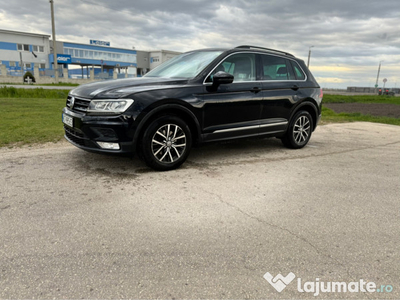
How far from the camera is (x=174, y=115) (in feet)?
14.8

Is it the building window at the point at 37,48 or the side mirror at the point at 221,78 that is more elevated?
the building window at the point at 37,48

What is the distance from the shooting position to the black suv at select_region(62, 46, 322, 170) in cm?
416

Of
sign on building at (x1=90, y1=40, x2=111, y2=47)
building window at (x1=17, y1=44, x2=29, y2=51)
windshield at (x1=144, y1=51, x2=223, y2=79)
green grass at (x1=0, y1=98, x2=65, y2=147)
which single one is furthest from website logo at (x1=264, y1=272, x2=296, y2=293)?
sign on building at (x1=90, y1=40, x2=111, y2=47)

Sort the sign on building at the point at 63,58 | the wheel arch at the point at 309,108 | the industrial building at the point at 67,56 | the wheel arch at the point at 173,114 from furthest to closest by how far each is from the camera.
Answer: the sign on building at the point at 63,58, the industrial building at the point at 67,56, the wheel arch at the point at 309,108, the wheel arch at the point at 173,114

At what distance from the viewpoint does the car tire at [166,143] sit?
4.31 metres

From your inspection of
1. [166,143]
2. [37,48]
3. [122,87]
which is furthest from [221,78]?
[37,48]

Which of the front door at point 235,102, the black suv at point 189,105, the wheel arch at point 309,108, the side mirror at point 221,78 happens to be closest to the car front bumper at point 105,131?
the black suv at point 189,105

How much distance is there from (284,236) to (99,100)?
2844 mm

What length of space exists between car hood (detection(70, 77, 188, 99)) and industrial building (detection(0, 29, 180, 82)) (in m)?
36.7

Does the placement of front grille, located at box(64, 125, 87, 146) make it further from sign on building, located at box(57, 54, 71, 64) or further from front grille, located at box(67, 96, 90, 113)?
sign on building, located at box(57, 54, 71, 64)

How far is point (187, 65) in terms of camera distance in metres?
5.22

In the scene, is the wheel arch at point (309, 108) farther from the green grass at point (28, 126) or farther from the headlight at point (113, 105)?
the green grass at point (28, 126)

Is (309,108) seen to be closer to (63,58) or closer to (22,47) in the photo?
(63,58)

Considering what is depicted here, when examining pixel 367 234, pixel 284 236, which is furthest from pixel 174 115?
pixel 367 234
